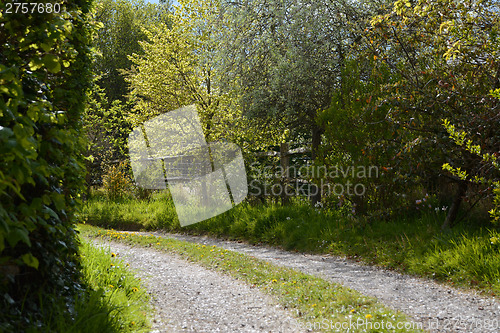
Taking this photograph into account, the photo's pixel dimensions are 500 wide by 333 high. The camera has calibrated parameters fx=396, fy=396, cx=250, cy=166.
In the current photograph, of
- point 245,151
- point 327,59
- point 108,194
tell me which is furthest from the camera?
point 108,194

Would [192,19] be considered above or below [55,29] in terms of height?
above

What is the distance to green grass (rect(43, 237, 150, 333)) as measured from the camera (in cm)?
287

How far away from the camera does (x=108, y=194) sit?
13258mm

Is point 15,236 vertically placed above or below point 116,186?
above

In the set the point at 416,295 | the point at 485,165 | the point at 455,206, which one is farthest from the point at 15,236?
the point at 455,206

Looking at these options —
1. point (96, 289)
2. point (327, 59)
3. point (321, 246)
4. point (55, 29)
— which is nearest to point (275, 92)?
point (327, 59)

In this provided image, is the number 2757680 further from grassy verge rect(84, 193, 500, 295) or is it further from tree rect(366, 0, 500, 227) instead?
grassy verge rect(84, 193, 500, 295)

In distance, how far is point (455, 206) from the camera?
592 centimetres

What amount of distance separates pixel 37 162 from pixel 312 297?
303 centimetres

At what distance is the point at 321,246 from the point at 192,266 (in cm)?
225

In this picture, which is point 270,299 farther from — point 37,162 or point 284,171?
point 284,171

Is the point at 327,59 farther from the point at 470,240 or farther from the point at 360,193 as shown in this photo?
the point at 470,240

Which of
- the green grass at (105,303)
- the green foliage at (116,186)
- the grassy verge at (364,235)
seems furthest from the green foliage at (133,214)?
the green grass at (105,303)

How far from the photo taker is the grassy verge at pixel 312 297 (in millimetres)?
3402
